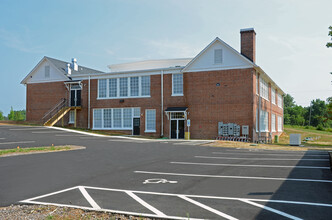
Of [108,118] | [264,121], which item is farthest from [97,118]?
[264,121]

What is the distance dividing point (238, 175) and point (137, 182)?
327cm

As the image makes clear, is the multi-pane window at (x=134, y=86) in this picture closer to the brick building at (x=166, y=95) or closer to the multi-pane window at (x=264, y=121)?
the brick building at (x=166, y=95)

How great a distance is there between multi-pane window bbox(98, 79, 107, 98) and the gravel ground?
102ft

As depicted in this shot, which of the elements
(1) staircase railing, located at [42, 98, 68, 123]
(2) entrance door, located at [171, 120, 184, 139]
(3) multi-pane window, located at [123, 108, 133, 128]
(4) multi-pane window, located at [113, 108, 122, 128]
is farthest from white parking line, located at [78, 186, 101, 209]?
(1) staircase railing, located at [42, 98, 68, 123]

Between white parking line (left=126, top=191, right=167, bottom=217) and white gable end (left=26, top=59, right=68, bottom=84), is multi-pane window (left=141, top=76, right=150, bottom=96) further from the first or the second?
white parking line (left=126, top=191, right=167, bottom=217)

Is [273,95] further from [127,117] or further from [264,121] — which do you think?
[127,117]

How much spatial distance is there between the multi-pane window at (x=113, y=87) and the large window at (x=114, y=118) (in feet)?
5.83

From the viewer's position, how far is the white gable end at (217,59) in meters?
29.9

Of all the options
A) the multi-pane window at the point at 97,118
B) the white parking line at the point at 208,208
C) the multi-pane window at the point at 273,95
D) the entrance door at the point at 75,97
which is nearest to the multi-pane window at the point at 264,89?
the multi-pane window at the point at 273,95

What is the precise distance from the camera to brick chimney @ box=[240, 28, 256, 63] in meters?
31.0

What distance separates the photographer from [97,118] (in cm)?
3678

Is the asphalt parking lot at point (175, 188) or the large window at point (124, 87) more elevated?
the large window at point (124, 87)

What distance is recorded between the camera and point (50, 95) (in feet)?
129

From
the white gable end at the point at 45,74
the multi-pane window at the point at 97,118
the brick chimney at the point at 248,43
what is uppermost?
the brick chimney at the point at 248,43
